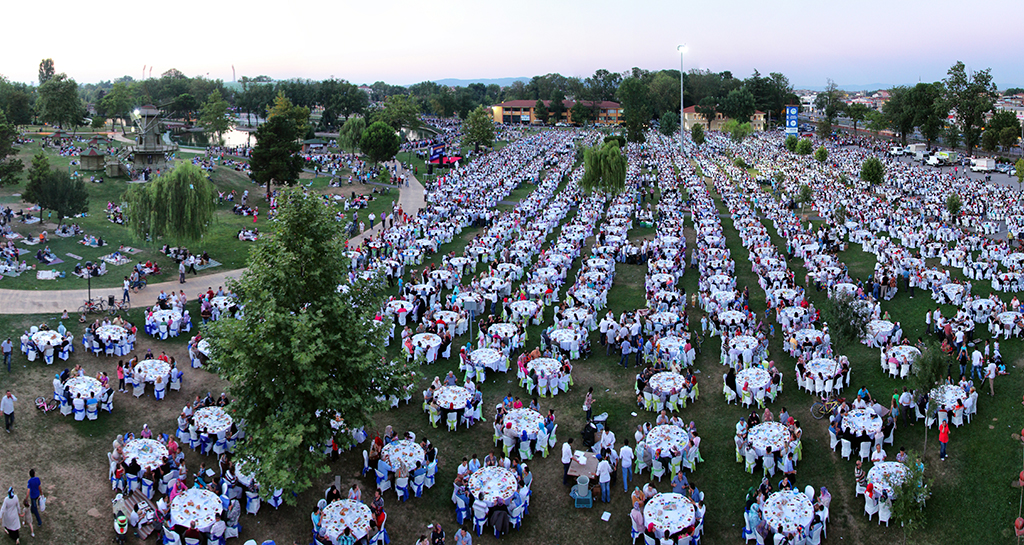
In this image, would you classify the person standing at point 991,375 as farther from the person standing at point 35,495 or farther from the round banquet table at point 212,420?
the person standing at point 35,495

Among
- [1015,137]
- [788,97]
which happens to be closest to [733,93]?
[788,97]

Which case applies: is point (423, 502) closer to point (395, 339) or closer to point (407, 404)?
point (407, 404)

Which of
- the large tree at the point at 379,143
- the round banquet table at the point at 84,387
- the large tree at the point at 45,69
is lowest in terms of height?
the round banquet table at the point at 84,387

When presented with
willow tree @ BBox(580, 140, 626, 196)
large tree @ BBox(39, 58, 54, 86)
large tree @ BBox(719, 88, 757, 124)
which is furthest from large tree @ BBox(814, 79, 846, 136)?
large tree @ BBox(39, 58, 54, 86)

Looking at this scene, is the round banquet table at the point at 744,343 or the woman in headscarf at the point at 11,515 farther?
the round banquet table at the point at 744,343

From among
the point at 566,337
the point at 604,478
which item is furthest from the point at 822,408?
the point at 566,337

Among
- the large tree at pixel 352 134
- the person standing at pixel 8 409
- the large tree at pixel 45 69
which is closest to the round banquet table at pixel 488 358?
the person standing at pixel 8 409
